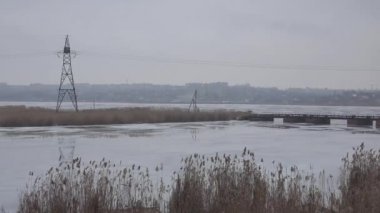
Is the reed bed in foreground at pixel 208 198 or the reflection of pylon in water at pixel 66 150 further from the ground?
the reed bed in foreground at pixel 208 198

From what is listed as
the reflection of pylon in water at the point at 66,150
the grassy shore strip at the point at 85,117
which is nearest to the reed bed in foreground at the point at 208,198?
the reflection of pylon in water at the point at 66,150

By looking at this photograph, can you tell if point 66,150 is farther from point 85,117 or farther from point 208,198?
point 85,117

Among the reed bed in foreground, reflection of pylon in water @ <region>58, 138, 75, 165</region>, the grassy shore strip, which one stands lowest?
reflection of pylon in water @ <region>58, 138, 75, 165</region>

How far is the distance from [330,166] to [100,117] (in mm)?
33568

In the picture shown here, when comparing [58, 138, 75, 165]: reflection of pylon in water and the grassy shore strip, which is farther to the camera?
the grassy shore strip

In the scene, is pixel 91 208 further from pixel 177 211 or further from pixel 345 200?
pixel 345 200

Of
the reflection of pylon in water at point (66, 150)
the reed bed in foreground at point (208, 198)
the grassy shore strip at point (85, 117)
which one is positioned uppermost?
the grassy shore strip at point (85, 117)

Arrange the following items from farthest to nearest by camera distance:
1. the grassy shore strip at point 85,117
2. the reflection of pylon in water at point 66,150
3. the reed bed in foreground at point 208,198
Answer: the grassy shore strip at point 85,117 < the reflection of pylon in water at point 66,150 < the reed bed in foreground at point 208,198

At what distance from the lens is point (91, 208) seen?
7918 mm

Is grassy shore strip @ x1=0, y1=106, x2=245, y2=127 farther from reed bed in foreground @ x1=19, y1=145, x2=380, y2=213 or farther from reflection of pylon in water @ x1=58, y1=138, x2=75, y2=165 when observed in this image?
reed bed in foreground @ x1=19, y1=145, x2=380, y2=213

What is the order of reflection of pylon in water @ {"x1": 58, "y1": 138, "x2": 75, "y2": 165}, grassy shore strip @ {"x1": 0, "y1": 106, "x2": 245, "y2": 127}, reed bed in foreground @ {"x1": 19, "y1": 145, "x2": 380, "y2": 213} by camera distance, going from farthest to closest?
grassy shore strip @ {"x1": 0, "y1": 106, "x2": 245, "y2": 127} < reflection of pylon in water @ {"x1": 58, "y1": 138, "x2": 75, "y2": 165} < reed bed in foreground @ {"x1": 19, "y1": 145, "x2": 380, "y2": 213}

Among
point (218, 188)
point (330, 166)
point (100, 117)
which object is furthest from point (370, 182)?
point (100, 117)

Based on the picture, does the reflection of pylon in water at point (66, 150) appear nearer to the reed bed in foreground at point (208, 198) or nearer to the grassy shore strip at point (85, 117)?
the reed bed in foreground at point (208, 198)

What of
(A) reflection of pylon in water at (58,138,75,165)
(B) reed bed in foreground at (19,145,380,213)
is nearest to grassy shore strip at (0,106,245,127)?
(A) reflection of pylon in water at (58,138,75,165)
